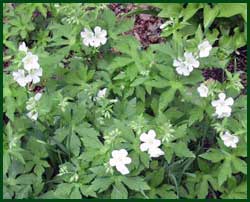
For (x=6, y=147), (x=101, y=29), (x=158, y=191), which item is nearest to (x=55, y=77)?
(x=101, y=29)

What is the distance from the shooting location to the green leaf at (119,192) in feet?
12.0

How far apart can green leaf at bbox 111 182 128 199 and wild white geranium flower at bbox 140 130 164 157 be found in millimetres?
247

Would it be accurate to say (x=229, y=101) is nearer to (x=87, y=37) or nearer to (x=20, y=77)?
(x=87, y=37)

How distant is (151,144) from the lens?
358 centimetres

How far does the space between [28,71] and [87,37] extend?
481 mm

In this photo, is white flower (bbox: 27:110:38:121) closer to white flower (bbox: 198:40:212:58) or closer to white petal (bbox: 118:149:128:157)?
white petal (bbox: 118:149:128:157)

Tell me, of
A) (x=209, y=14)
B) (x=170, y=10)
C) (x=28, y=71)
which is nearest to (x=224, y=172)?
(x=28, y=71)

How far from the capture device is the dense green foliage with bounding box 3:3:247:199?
370 cm

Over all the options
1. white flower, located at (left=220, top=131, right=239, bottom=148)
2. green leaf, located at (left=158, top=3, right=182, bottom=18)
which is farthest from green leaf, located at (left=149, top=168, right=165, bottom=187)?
green leaf, located at (left=158, top=3, right=182, bottom=18)

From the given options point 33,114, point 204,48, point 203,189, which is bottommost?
point 203,189

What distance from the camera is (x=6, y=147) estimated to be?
3801mm

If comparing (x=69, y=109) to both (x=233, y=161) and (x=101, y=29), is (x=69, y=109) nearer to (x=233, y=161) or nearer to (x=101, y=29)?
(x=101, y=29)

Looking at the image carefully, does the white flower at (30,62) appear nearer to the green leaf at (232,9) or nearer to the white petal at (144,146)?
the white petal at (144,146)

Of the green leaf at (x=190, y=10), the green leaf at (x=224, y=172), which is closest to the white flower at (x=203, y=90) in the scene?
the green leaf at (x=224, y=172)
